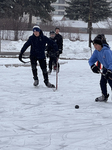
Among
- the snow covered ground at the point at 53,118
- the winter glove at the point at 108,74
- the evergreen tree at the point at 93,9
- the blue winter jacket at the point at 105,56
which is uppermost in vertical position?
the evergreen tree at the point at 93,9

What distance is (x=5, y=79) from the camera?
37.5ft

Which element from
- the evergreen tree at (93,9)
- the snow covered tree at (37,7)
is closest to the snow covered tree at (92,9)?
the evergreen tree at (93,9)

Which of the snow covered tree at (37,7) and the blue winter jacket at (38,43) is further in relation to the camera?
the snow covered tree at (37,7)

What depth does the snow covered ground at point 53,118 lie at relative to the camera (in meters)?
4.59

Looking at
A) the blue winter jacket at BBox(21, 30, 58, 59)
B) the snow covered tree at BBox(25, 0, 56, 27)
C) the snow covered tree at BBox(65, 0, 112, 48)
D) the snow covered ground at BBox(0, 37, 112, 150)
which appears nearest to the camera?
the snow covered ground at BBox(0, 37, 112, 150)

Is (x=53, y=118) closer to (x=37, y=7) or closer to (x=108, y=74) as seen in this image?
(x=108, y=74)

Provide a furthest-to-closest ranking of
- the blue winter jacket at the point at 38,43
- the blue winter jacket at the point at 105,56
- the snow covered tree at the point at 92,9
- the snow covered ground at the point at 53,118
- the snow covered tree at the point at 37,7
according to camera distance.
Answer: the snow covered tree at the point at 92,9 → the snow covered tree at the point at 37,7 → the blue winter jacket at the point at 38,43 → the blue winter jacket at the point at 105,56 → the snow covered ground at the point at 53,118

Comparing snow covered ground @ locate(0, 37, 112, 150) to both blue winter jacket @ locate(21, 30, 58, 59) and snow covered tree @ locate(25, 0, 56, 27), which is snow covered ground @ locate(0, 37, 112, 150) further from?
snow covered tree @ locate(25, 0, 56, 27)

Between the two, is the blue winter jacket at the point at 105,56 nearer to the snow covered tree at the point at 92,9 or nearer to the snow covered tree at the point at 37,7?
the snow covered tree at the point at 92,9

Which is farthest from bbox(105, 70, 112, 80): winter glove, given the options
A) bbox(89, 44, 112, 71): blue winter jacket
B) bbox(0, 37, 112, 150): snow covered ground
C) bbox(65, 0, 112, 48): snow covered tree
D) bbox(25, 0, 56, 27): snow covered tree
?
bbox(25, 0, 56, 27): snow covered tree

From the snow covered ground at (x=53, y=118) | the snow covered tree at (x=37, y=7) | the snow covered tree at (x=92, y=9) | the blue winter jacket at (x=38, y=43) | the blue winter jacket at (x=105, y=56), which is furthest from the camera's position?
the snow covered tree at (x=92, y=9)

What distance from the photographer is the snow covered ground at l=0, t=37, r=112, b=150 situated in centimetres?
459

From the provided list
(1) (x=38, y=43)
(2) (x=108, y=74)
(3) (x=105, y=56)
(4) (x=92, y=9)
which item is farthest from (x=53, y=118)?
(4) (x=92, y=9)

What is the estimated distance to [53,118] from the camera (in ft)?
19.9
